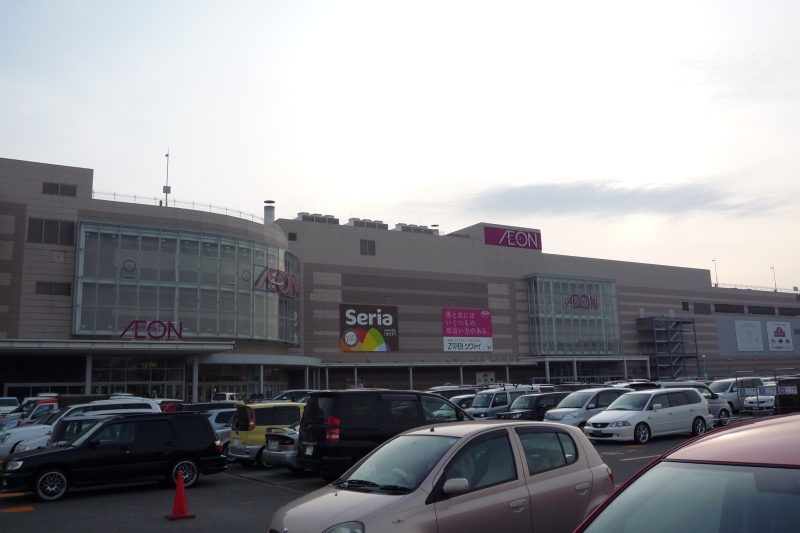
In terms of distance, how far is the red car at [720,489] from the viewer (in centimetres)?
315

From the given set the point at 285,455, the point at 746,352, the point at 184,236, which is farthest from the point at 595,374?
the point at 285,455

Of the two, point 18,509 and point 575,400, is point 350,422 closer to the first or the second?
point 18,509

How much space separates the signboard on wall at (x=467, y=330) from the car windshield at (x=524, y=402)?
1667 inches

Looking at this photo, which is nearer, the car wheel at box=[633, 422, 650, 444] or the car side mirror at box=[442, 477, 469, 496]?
the car side mirror at box=[442, 477, 469, 496]

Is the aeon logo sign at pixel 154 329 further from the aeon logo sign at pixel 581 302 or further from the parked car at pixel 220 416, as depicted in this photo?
the aeon logo sign at pixel 581 302

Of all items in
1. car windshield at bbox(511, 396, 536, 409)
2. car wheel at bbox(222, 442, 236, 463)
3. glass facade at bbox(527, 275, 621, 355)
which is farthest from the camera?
glass facade at bbox(527, 275, 621, 355)

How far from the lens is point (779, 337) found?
92.9 metres

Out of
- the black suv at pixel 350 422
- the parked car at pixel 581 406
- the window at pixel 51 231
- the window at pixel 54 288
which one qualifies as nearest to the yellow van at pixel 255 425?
the black suv at pixel 350 422

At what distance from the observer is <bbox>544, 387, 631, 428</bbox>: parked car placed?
76.1ft

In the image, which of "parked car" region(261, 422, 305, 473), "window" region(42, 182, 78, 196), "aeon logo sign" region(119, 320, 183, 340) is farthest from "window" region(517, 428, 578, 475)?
"window" region(42, 182, 78, 196)

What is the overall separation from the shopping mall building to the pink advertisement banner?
134 millimetres

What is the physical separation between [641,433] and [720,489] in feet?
60.4

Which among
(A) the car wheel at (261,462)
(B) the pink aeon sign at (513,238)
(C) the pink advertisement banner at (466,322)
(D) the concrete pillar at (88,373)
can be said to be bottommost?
(A) the car wheel at (261,462)

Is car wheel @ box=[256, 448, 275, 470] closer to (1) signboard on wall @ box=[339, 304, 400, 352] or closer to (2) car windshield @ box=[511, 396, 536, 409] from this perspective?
(2) car windshield @ box=[511, 396, 536, 409]
